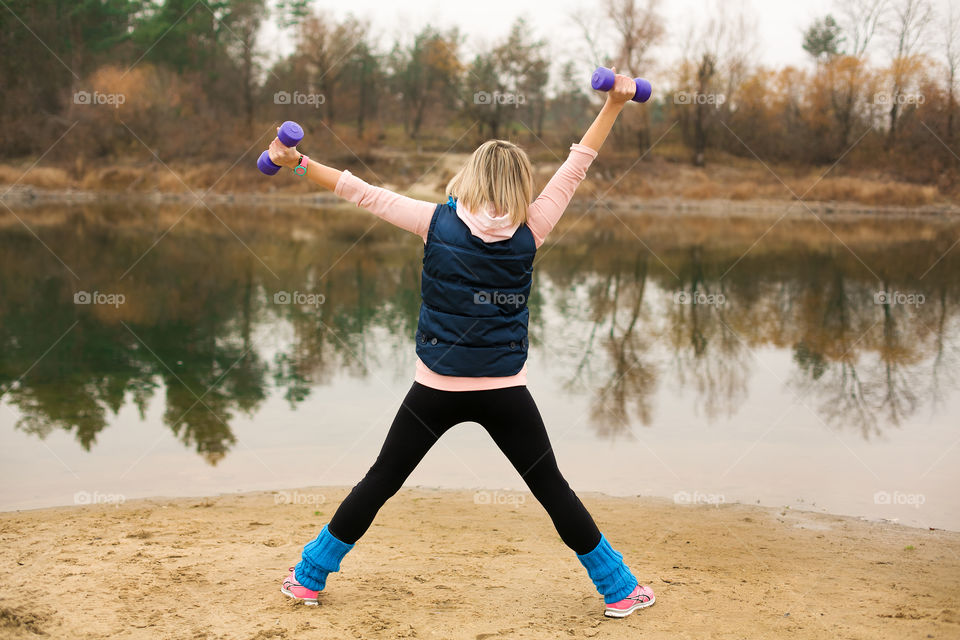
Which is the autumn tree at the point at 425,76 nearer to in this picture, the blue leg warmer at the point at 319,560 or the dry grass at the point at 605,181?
the dry grass at the point at 605,181

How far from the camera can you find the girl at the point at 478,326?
316 cm

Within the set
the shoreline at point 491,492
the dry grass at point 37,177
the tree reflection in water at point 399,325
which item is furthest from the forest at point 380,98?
the shoreline at point 491,492

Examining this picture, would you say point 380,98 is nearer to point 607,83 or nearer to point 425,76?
point 425,76

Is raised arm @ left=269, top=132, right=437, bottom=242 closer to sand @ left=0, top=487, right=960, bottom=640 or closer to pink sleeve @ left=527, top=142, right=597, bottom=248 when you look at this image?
pink sleeve @ left=527, top=142, right=597, bottom=248

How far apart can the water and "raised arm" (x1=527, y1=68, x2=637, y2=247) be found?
2766 mm

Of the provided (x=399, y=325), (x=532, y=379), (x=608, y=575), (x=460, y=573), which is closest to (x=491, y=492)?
(x=460, y=573)

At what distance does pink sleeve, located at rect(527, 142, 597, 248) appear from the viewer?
10.7 ft

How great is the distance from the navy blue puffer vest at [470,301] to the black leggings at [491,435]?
0.12 meters

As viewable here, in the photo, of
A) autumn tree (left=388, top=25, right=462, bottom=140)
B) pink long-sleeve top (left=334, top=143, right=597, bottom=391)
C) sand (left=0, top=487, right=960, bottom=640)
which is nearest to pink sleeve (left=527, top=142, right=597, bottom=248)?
pink long-sleeve top (left=334, top=143, right=597, bottom=391)

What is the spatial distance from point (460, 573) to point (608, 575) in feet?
2.55

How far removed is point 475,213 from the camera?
3178 mm

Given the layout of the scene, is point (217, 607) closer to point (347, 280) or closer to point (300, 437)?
point (300, 437)

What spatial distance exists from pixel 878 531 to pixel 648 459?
188 cm

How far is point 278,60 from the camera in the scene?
177ft
